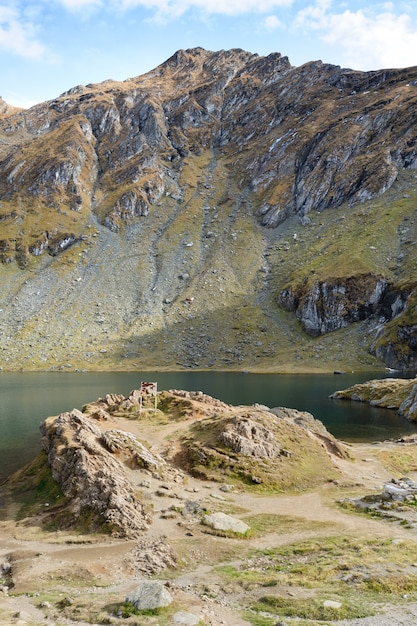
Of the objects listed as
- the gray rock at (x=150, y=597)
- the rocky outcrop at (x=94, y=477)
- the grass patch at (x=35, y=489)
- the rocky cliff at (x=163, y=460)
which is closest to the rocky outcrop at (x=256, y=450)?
the rocky cliff at (x=163, y=460)

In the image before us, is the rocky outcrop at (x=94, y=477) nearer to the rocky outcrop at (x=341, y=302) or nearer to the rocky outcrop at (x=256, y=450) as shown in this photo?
the rocky outcrop at (x=256, y=450)

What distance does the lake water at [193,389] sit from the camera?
198 feet

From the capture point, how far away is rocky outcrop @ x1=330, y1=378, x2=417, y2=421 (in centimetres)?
7488

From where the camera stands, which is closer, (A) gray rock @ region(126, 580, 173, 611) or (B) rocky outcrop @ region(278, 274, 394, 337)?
(A) gray rock @ region(126, 580, 173, 611)

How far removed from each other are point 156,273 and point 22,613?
184756 mm

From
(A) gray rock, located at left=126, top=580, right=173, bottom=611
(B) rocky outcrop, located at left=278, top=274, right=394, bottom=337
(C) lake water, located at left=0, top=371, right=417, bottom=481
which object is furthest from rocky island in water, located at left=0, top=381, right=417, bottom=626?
(B) rocky outcrop, located at left=278, top=274, right=394, bottom=337

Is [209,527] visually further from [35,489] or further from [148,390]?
[148,390]

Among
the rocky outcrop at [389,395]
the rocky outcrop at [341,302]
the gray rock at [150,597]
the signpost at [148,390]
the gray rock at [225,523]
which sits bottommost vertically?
the rocky outcrop at [389,395]

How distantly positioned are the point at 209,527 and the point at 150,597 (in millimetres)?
10613

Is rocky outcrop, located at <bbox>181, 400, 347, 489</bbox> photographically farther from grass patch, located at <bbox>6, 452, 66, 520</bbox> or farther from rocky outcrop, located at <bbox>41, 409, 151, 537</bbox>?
grass patch, located at <bbox>6, 452, 66, 520</bbox>

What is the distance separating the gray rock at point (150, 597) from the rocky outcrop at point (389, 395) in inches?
2430

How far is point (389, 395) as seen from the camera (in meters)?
85.1

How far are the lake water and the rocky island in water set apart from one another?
484 inches

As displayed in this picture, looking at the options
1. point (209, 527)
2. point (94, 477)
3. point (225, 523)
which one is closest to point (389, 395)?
point (225, 523)
